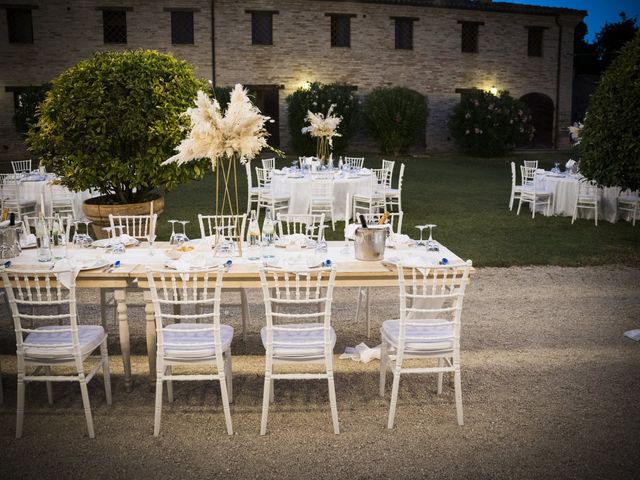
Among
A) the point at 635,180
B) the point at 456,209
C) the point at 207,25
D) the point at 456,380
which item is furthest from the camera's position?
the point at 207,25

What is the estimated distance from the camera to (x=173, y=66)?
299 inches

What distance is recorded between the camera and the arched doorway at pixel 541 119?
2877cm

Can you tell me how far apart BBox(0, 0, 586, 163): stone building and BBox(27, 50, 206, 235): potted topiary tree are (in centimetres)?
1453

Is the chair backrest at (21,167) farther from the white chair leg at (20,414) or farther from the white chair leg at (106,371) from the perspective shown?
the white chair leg at (20,414)

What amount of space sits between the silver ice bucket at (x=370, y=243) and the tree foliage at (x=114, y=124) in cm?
315

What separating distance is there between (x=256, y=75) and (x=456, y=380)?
20.7 meters

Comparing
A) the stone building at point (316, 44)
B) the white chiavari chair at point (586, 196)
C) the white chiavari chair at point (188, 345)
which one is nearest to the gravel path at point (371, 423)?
the white chiavari chair at point (188, 345)

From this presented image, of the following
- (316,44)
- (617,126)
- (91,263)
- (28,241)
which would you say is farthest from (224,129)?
(316,44)

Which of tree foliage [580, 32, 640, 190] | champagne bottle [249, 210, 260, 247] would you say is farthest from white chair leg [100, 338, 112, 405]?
tree foliage [580, 32, 640, 190]

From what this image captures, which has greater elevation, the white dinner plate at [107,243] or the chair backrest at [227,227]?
the chair backrest at [227,227]

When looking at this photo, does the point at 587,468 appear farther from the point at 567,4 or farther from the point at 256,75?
the point at 567,4

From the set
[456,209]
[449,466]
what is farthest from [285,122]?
[449,466]

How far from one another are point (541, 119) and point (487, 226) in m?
20.2

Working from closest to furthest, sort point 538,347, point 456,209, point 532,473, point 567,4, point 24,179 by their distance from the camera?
point 532,473 < point 538,347 < point 24,179 < point 456,209 < point 567,4
